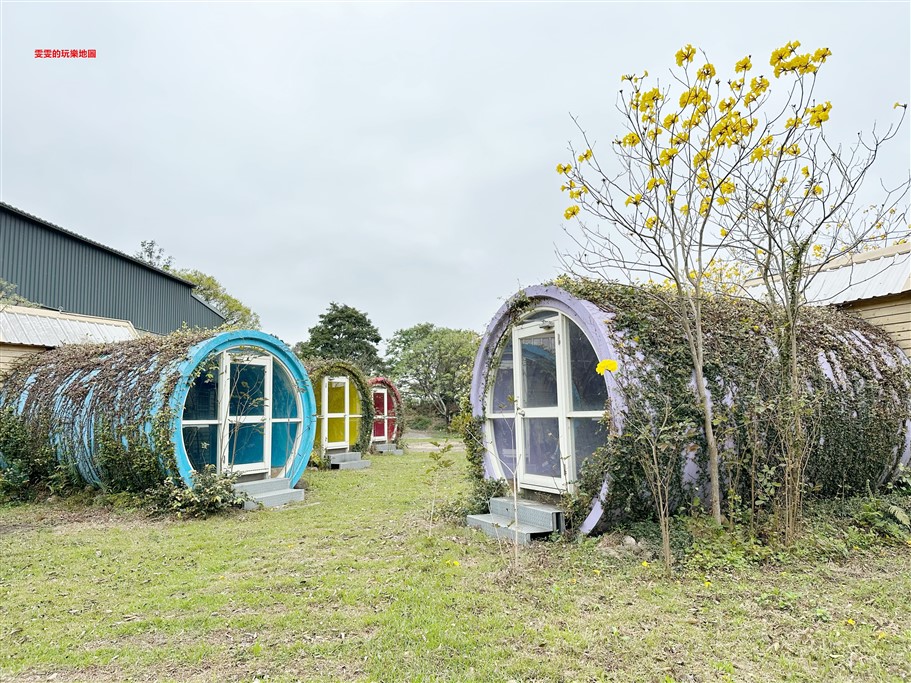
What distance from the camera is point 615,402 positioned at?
467 centimetres

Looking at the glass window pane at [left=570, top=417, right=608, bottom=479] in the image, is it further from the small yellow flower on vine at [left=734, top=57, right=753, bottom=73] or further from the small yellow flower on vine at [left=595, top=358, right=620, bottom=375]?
the small yellow flower on vine at [left=734, top=57, right=753, bottom=73]

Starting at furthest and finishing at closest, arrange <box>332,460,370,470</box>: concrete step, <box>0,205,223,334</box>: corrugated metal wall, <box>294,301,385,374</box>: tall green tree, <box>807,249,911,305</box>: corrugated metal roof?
<box>294,301,385,374</box>: tall green tree, <box>0,205,223,334</box>: corrugated metal wall, <box>332,460,370,470</box>: concrete step, <box>807,249,911,305</box>: corrugated metal roof

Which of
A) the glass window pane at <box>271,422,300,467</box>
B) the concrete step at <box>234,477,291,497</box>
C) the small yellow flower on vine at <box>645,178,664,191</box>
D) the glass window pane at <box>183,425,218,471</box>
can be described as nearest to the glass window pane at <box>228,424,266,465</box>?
the glass window pane at <box>271,422,300,467</box>

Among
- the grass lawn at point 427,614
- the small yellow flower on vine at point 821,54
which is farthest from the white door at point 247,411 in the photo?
the small yellow flower on vine at point 821,54

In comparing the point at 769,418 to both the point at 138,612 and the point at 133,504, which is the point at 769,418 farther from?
the point at 133,504

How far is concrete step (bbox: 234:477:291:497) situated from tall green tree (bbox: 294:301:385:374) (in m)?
22.0

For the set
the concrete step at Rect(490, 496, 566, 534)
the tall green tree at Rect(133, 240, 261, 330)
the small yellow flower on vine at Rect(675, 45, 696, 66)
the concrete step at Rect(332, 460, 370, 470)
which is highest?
the tall green tree at Rect(133, 240, 261, 330)

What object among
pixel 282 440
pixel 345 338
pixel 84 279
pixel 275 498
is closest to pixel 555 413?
pixel 275 498

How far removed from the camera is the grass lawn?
2.70 metres

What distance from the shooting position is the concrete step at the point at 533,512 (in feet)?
16.8

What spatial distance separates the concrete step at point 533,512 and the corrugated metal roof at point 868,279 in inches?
170

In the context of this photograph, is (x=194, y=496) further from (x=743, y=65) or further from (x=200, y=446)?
(x=743, y=65)

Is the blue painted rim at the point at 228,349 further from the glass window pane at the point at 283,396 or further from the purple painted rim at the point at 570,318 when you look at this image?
the purple painted rim at the point at 570,318

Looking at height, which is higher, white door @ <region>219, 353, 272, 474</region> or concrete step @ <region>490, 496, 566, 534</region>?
white door @ <region>219, 353, 272, 474</region>
